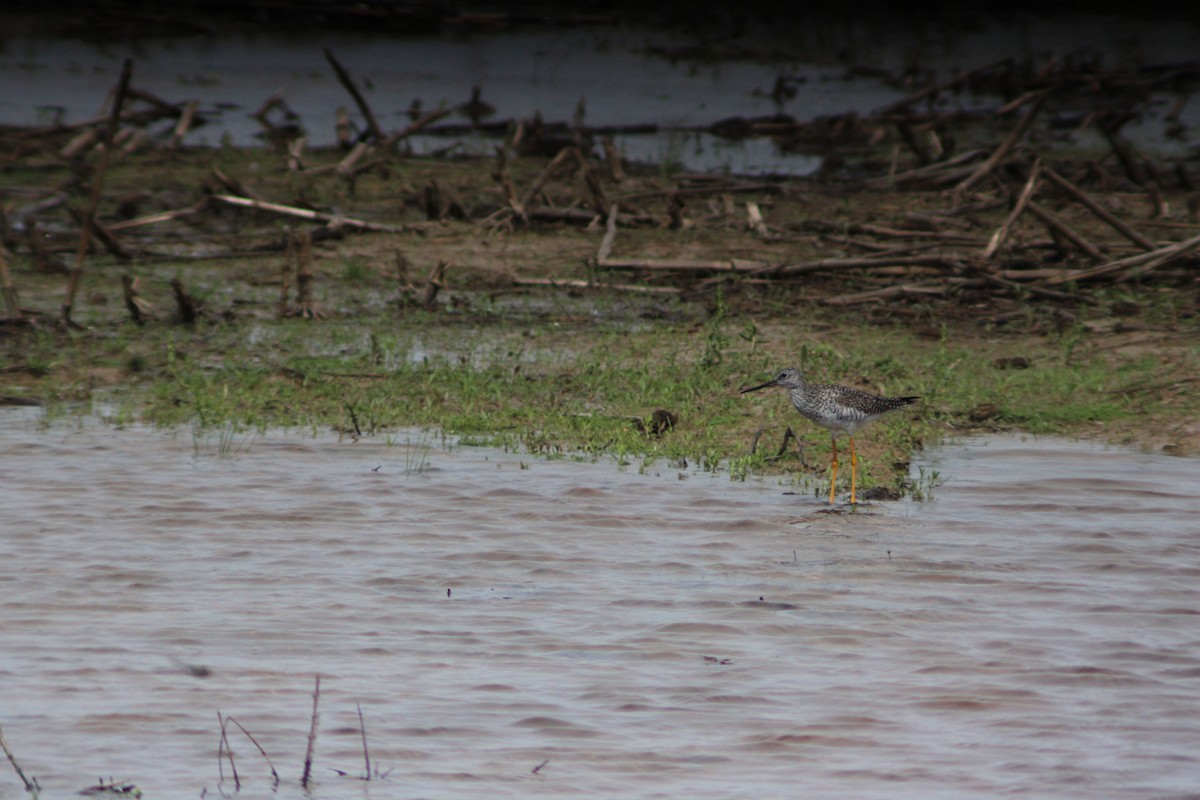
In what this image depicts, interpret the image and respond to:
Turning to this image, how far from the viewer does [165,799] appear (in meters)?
4.10

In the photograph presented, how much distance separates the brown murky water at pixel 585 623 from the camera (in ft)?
14.5

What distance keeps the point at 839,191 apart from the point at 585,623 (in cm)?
865

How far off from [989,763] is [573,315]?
6014 millimetres

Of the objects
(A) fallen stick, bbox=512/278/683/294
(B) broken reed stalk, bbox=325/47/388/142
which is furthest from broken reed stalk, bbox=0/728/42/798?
(B) broken reed stalk, bbox=325/47/388/142

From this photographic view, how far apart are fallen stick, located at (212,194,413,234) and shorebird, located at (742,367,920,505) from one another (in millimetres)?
4884

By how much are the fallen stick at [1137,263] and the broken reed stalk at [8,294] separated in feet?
20.8

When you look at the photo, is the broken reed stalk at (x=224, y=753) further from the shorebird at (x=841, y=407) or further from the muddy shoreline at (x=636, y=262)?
the muddy shoreline at (x=636, y=262)

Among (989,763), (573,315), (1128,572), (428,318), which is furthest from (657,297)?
(989,763)

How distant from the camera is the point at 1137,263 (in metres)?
9.85

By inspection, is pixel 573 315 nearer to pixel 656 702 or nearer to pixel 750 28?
pixel 656 702

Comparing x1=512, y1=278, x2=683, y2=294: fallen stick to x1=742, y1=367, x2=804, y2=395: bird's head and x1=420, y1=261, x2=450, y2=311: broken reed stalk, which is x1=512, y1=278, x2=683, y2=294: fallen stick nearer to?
x1=420, y1=261, x2=450, y2=311: broken reed stalk

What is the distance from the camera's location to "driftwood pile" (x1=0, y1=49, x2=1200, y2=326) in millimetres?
10164

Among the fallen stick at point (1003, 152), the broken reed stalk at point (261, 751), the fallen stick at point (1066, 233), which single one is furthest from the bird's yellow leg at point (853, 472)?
the fallen stick at point (1003, 152)

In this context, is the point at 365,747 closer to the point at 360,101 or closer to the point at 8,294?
the point at 8,294
